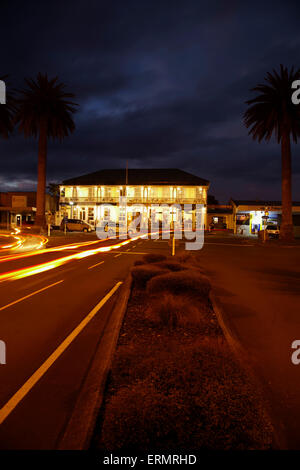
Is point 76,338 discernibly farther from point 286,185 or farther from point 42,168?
point 42,168

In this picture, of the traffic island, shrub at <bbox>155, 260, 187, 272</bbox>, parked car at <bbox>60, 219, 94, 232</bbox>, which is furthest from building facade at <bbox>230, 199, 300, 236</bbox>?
the traffic island

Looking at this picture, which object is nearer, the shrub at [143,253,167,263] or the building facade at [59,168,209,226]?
the shrub at [143,253,167,263]

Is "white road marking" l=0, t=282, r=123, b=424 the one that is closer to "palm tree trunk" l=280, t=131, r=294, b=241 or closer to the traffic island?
the traffic island

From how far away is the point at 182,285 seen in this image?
306 inches

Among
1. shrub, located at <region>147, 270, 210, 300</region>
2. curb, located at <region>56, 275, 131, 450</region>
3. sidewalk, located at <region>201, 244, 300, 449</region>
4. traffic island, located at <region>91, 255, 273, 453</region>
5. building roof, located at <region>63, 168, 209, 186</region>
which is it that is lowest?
sidewalk, located at <region>201, 244, 300, 449</region>

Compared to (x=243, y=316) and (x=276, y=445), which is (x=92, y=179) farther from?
(x=276, y=445)

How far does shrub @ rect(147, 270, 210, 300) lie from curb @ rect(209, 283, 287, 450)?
1.61 ft

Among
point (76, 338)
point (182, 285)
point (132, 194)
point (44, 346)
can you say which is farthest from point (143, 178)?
point (44, 346)

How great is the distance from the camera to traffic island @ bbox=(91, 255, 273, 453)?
9.25 feet

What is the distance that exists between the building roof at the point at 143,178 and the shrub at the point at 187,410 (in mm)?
55232

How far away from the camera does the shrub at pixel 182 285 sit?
7.77m

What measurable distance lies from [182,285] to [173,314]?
5.15 feet

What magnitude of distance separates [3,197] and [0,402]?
238ft

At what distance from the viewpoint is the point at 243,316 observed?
23.9ft
